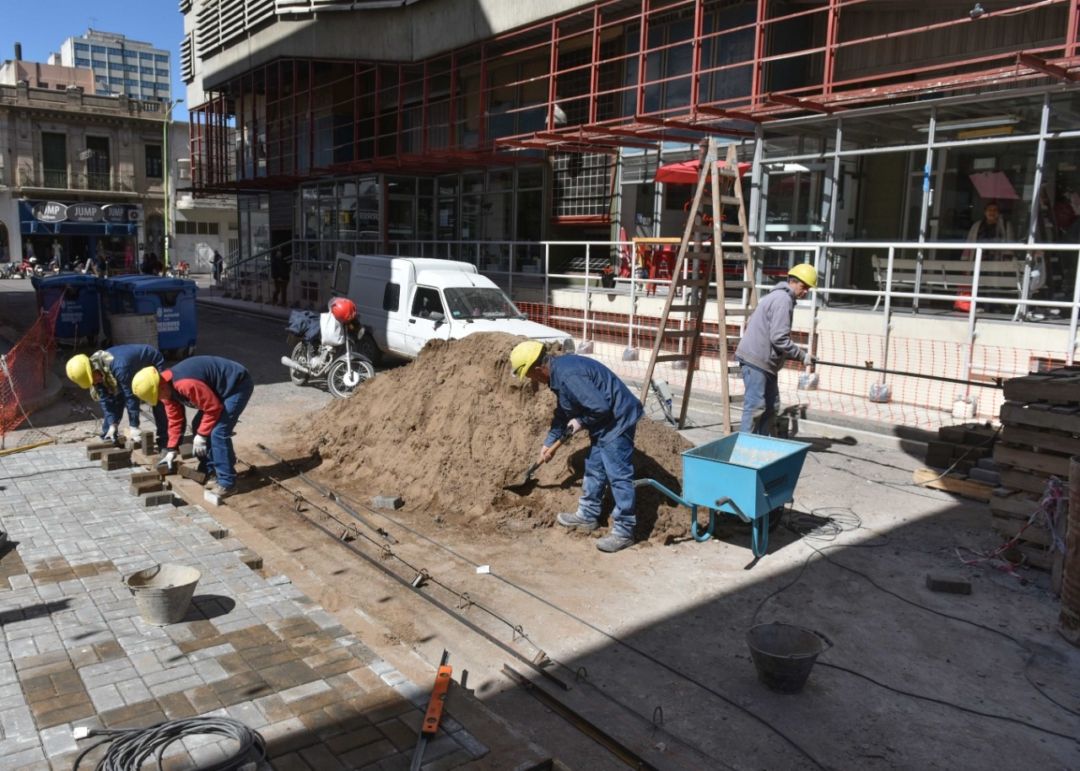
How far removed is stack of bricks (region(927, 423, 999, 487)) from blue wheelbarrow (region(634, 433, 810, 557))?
294 cm

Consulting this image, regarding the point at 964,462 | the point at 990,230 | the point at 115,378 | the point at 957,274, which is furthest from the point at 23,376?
the point at 990,230

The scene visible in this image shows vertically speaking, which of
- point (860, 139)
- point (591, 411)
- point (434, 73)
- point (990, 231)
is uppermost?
point (434, 73)

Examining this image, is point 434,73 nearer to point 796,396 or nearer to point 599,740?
point 796,396

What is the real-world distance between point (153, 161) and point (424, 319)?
166 ft

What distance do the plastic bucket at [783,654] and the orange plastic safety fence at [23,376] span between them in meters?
9.14

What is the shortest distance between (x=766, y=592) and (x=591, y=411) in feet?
6.29

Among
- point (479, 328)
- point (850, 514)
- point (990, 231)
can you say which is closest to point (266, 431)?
point (479, 328)

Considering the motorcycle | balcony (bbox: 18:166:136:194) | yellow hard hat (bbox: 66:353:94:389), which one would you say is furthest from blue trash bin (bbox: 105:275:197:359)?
balcony (bbox: 18:166:136:194)

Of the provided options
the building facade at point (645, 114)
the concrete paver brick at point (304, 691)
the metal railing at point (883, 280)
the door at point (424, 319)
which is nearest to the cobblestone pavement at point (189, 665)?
the concrete paver brick at point (304, 691)

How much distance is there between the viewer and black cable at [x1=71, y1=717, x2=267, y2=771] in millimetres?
3596

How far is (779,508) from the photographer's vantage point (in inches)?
281

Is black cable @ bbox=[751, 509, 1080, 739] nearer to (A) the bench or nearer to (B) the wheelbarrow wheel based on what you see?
(B) the wheelbarrow wheel

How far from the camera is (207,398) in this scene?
7832 millimetres

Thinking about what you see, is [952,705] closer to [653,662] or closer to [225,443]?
[653,662]
